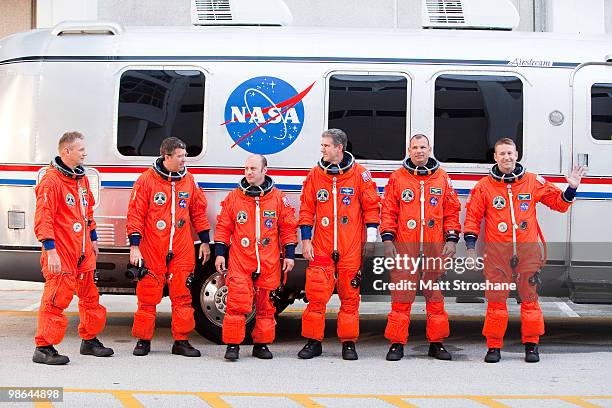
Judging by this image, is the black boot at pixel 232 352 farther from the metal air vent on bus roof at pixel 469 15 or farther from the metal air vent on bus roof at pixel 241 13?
the metal air vent on bus roof at pixel 469 15

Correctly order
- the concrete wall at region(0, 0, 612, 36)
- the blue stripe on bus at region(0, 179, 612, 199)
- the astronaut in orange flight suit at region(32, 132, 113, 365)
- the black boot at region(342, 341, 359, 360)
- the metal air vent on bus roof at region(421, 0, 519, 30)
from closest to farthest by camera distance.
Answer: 1. the astronaut in orange flight suit at region(32, 132, 113, 365)
2. the black boot at region(342, 341, 359, 360)
3. the blue stripe on bus at region(0, 179, 612, 199)
4. the metal air vent on bus roof at region(421, 0, 519, 30)
5. the concrete wall at region(0, 0, 612, 36)

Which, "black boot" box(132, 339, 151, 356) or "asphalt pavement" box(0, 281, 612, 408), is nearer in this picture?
"asphalt pavement" box(0, 281, 612, 408)

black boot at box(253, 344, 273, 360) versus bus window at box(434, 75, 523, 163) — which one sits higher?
bus window at box(434, 75, 523, 163)

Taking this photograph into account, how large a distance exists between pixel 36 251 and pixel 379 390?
3693 millimetres

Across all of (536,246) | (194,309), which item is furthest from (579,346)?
(194,309)

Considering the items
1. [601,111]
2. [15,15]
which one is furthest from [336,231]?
[15,15]

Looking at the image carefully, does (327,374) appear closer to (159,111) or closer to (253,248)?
(253,248)

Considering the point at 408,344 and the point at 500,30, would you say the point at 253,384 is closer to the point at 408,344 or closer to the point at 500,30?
the point at 408,344

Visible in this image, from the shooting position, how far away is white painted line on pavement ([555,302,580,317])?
1284 centimetres

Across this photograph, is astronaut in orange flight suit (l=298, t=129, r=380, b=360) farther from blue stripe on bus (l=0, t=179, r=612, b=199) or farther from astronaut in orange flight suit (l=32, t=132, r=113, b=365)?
astronaut in orange flight suit (l=32, t=132, r=113, b=365)

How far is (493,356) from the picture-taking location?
9.14 meters

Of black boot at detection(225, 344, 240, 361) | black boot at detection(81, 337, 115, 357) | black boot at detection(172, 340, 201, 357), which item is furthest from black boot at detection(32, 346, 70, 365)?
black boot at detection(225, 344, 240, 361)

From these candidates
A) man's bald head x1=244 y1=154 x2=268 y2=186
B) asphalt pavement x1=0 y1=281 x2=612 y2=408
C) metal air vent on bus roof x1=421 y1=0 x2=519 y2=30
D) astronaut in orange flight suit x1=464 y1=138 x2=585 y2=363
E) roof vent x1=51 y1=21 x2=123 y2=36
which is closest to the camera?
asphalt pavement x1=0 y1=281 x2=612 y2=408

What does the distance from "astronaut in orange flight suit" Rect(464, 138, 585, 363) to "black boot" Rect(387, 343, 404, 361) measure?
0.73m
